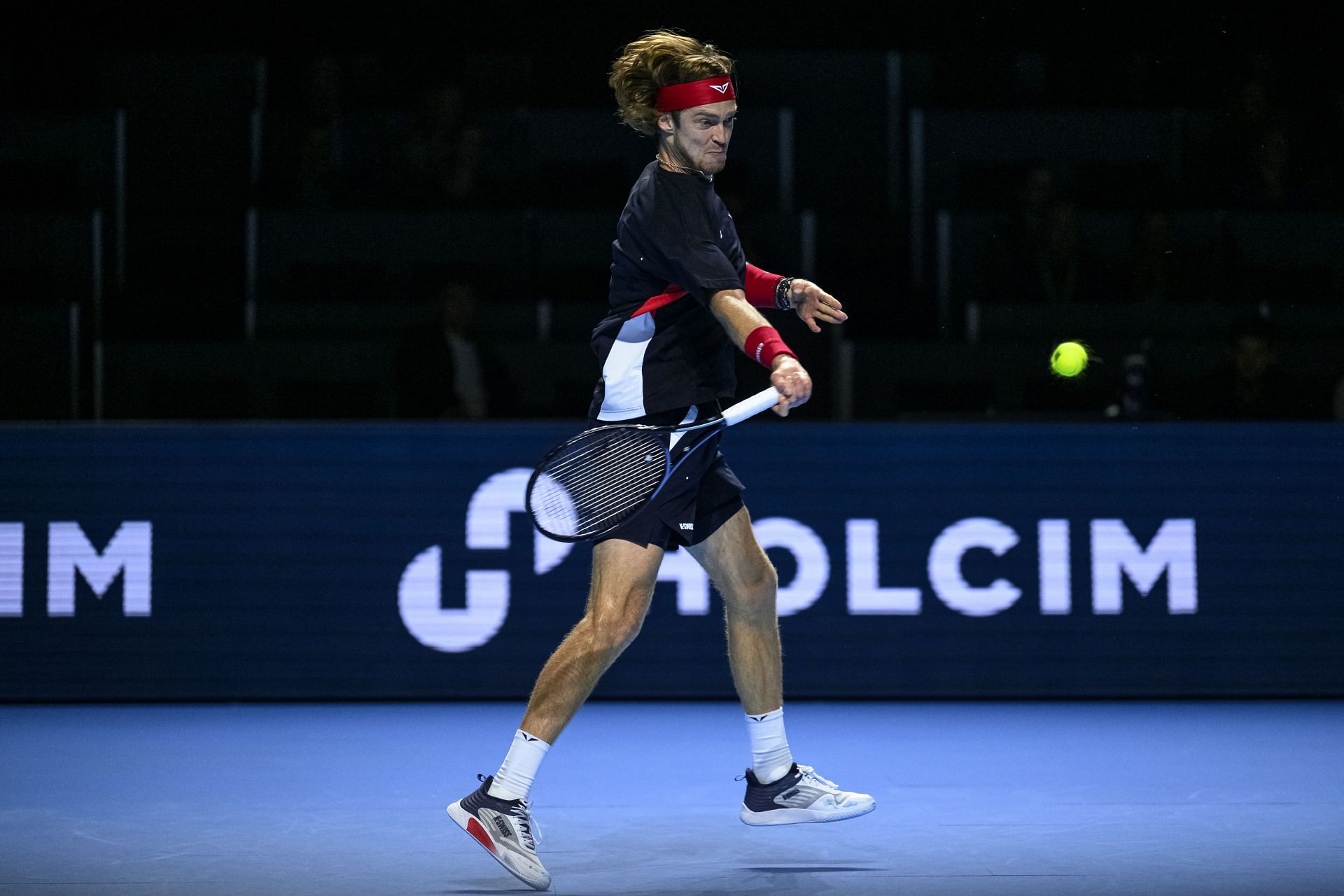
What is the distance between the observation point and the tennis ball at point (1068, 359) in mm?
6992

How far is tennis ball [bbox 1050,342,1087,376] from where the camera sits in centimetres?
699

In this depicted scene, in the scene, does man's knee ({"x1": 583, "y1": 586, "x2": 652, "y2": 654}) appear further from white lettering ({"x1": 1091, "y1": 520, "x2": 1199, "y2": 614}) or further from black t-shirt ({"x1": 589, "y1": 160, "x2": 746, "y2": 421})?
white lettering ({"x1": 1091, "y1": 520, "x2": 1199, "y2": 614})

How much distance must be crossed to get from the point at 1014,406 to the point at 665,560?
7.31ft

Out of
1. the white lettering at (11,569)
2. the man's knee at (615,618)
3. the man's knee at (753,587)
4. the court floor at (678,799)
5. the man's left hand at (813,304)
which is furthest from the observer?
the white lettering at (11,569)

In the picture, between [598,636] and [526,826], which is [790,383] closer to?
[598,636]

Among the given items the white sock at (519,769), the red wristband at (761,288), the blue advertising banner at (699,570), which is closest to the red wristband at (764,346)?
the red wristband at (761,288)

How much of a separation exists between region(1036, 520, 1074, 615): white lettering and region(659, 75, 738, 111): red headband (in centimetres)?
263

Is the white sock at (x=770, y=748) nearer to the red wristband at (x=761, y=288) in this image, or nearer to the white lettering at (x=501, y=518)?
the red wristband at (x=761, y=288)

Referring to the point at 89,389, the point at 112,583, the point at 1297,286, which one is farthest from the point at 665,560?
the point at 1297,286

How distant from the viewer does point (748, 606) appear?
11.8 ft

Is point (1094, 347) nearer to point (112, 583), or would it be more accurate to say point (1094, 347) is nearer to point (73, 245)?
point (112, 583)

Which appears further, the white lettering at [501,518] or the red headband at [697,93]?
the white lettering at [501,518]

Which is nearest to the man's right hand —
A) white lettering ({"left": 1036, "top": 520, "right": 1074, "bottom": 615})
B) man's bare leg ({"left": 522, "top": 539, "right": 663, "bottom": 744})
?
man's bare leg ({"left": 522, "top": 539, "right": 663, "bottom": 744})

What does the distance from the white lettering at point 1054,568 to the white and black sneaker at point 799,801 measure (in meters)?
2.02
